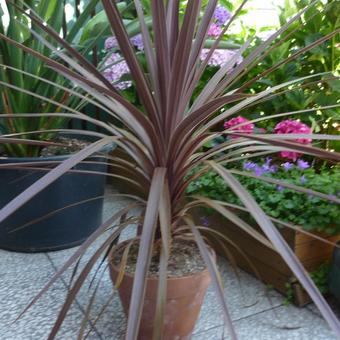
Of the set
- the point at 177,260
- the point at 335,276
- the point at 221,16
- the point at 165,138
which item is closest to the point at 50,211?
the point at 177,260

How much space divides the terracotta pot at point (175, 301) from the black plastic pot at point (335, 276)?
0.50 m

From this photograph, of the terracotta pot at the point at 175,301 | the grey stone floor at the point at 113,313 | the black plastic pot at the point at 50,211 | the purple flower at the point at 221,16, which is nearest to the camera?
the terracotta pot at the point at 175,301

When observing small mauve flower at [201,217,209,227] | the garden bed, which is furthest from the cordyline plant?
small mauve flower at [201,217,209,227]

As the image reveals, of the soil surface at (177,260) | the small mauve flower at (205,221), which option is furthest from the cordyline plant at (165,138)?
the small mauve flower at (205,221)

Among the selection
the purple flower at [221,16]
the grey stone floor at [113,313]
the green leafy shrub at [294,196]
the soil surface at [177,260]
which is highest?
the purple flower at [221,16]

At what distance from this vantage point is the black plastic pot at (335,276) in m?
1.44

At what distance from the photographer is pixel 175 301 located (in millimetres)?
1160

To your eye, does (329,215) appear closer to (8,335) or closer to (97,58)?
(8,335)

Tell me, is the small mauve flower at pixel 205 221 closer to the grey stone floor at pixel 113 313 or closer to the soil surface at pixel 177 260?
the grey stone floor at pixel 113 313

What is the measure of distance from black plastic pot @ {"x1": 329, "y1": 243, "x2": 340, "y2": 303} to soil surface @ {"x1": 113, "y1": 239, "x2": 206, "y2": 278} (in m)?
0.49

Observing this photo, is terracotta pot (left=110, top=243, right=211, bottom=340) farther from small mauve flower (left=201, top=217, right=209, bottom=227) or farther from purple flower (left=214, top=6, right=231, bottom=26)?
purple flower (left=214, top=6, right=231, bottom=26)

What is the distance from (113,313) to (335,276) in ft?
2.44

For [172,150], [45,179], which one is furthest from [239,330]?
[45,179]

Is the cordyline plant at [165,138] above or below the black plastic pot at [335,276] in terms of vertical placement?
above
